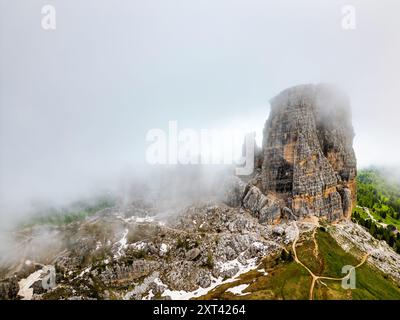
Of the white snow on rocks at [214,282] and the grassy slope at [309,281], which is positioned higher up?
the grassy slope at [309,281]

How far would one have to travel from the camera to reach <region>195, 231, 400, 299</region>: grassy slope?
13650cm

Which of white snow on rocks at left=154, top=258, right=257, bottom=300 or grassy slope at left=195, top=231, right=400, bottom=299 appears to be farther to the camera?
white snow on rocks at left=154, top=258, right=257, bottom=300

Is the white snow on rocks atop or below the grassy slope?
below

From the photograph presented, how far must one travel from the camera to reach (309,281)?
142m

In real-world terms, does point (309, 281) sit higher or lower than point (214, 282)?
higher

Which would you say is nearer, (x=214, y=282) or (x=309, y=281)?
(x=309, y=281)

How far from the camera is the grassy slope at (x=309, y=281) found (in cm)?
13650

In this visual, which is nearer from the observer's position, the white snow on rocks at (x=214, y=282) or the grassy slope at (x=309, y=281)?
the grassy slope at (x=309, y=281)
